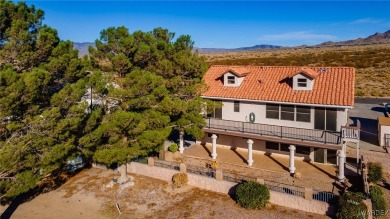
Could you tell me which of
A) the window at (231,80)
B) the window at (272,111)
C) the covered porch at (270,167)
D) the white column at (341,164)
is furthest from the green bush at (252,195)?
the window at (231,80)

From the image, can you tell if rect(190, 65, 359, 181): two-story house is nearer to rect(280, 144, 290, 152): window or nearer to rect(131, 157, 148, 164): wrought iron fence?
rect(280, 144, 290, 152): window

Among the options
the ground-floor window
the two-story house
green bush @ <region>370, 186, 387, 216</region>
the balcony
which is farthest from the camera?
the ground-floor window

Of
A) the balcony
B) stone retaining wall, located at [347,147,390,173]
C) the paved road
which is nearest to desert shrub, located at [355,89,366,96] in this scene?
the paved road

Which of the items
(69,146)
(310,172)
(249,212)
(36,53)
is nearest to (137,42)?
(36,53)

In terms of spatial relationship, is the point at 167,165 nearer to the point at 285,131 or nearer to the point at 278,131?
the point at 278,131

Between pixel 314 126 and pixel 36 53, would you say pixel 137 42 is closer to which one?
pixel 36 53

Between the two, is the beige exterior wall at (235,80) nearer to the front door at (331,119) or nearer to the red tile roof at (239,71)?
the red tile roof at (239,71)

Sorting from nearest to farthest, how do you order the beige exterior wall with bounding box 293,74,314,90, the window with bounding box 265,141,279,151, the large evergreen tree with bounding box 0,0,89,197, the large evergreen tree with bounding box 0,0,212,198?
the large evergreen tree with bounding box 0,0,89,197
the large evergreen tree with bounding box 0,0,212,198
the beige exterior wall with bounding box 293,74,314,90
the window with bounding box 265,141,279,151
